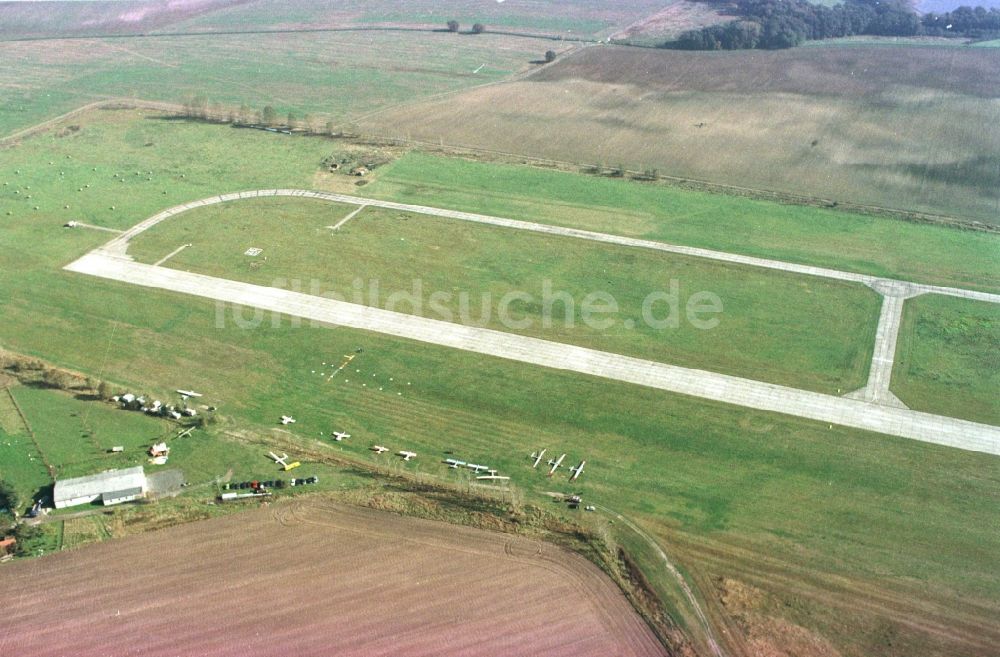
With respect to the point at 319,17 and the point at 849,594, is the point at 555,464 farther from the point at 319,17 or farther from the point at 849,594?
the point at 319,17

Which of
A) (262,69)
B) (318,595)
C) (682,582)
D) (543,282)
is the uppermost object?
(262,69)

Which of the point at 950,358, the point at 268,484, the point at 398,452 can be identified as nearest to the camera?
the point at 268,484

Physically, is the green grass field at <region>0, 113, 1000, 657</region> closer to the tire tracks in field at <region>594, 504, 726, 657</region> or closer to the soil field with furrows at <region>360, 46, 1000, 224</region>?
the tire tracks in field at <region>594, 504, 726, 657</region>

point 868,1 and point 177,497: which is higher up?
point 868,1

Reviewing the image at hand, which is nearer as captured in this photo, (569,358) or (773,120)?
(569,358)

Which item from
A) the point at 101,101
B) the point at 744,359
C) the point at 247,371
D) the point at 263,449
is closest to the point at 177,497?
the point at 263,449

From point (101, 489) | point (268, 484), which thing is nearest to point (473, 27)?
point (268, 484)

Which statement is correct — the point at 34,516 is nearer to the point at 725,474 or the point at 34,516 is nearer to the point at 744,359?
the point at 725,474

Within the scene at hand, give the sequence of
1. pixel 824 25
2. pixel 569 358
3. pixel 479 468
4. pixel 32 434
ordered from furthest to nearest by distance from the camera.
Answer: pixel 824 25 → pixel 569 358 → pixel 32 434 → pixel 479 468
